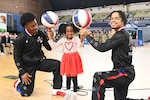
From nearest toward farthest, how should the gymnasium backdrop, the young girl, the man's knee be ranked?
the young girl
the man's knee
the gymnasium backdrop

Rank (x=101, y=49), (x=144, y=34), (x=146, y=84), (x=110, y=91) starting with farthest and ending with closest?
(x=144, y=34)
(x=146, y=84)
(x=110, y=91)
(x=101, y=49)

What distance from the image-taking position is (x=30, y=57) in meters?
3.83

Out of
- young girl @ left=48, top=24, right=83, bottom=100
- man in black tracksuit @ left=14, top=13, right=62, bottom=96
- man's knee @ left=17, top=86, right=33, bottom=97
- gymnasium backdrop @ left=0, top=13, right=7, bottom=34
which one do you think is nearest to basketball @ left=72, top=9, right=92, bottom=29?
young girl @ left=48, top=24, right=83, bottom=100

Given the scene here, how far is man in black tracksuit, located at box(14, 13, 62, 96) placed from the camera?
3.67m

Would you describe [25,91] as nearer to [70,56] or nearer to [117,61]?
[70,56]

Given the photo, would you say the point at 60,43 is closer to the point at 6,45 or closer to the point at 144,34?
the point at 6,45

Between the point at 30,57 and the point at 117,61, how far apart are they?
5.14 feet

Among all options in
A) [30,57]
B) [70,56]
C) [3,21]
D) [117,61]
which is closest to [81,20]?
[70,56]

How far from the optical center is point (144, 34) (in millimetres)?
18922

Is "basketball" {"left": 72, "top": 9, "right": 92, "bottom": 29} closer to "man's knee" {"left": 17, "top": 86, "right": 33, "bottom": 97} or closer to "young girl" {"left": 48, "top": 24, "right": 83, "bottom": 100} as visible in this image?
Result: "young girl" {"left": 48, "top": 24, "right": 83, "bottom": 100}

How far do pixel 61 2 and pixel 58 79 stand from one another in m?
21.8

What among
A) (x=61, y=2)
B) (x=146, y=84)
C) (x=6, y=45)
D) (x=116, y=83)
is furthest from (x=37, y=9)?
(x=116, y=83)

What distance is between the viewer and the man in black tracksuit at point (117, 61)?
2691mm

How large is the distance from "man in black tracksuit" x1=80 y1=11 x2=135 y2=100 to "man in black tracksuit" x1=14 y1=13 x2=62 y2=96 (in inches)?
46.8
